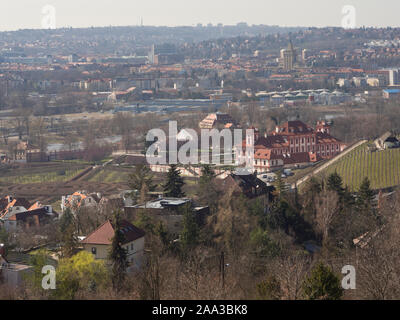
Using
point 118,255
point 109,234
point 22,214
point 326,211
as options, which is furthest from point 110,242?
point 22,214

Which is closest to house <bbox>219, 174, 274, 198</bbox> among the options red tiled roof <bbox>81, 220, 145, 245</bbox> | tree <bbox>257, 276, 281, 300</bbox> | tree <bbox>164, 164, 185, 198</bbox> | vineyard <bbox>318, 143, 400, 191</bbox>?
tree <bbox>164, 164, 185, 198</bbox>

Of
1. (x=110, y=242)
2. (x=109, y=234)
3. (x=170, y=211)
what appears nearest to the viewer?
(x=110, y=242)

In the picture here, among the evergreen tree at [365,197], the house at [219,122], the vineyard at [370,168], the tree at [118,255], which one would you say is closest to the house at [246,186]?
the evergreen tree at [365,197]

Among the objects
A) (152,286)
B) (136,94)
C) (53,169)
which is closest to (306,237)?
(152,286)

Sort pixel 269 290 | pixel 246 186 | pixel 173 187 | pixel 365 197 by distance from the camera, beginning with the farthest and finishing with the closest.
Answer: pixel 246 186 < pixel 173 187 < pixel 365 197 < pixel 269 290

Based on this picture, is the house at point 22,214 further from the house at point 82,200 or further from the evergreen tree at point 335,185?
the evergreen tree at point 335,185

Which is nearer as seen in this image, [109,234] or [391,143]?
[109,234]

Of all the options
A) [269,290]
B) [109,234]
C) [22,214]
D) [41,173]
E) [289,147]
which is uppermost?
[269,290]

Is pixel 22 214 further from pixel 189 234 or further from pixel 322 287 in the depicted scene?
pixel 322 287
